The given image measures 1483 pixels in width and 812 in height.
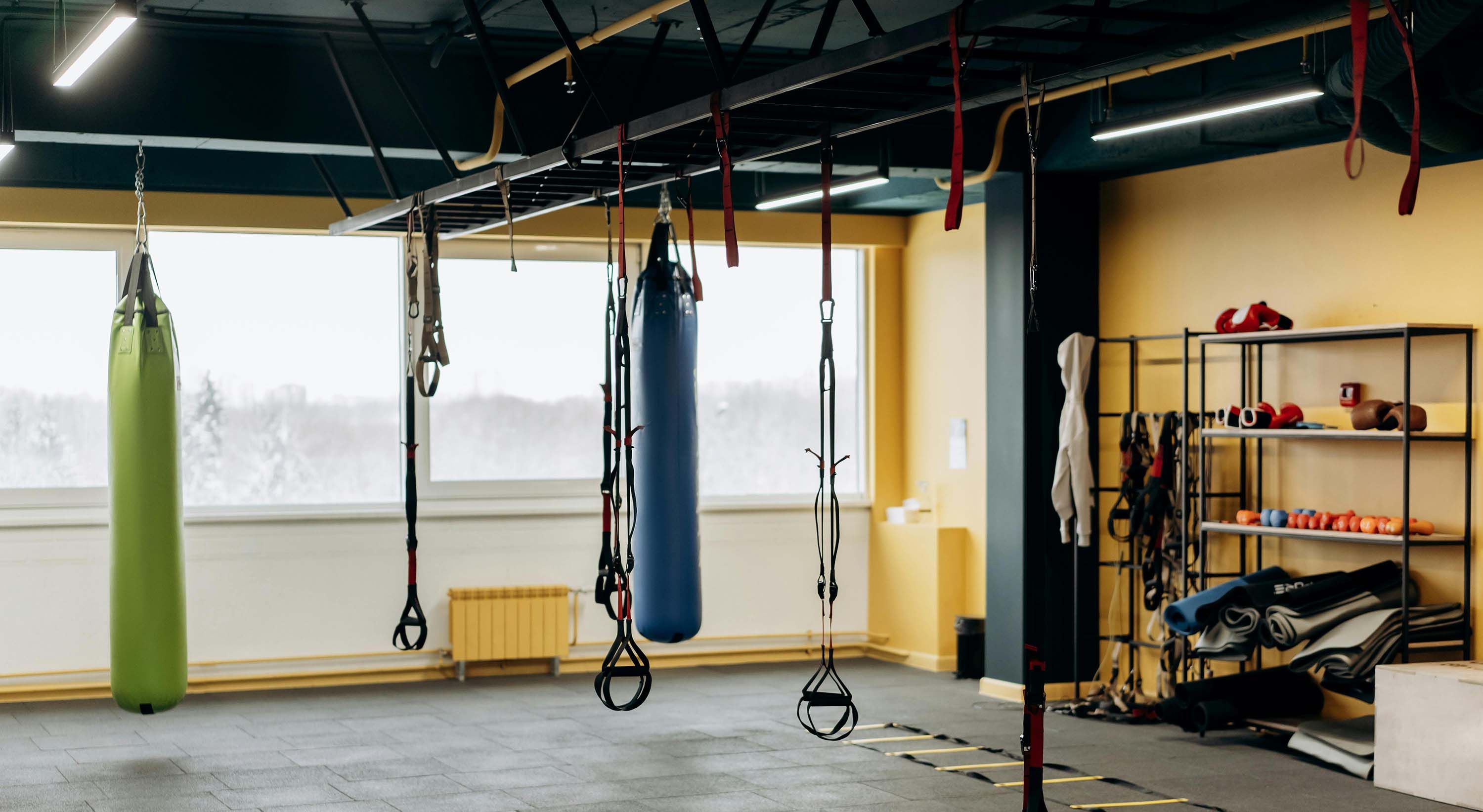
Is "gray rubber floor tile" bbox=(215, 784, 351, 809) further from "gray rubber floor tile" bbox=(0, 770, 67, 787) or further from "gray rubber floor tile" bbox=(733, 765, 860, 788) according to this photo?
"gray rubber floor tile" bbox=(733, 765, 860, 788)

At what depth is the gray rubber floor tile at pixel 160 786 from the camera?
648cm

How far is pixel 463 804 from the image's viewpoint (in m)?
6.27

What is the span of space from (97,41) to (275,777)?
359 cm

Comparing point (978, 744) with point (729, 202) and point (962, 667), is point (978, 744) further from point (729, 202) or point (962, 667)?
point (729, 202)

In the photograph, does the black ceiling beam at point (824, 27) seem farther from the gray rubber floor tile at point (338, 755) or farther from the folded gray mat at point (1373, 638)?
the gray rubber floor tile at point (338, 755)

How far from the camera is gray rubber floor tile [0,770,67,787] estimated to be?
671cm

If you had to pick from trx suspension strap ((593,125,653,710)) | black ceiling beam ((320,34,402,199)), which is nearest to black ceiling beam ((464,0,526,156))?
trx suspension strap ((593,125,653,710))

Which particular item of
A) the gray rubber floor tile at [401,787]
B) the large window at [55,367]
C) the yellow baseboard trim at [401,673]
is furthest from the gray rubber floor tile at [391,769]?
the large window at [55,367]

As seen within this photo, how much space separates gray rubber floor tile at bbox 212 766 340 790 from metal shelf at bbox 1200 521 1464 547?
178 inches

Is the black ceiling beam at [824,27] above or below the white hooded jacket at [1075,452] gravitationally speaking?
above

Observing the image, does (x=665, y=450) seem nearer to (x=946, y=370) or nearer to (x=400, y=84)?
(x=400, y=84)

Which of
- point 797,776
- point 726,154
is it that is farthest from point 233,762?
point 726,154

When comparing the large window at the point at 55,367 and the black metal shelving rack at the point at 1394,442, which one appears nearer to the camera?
the black metal shelving rack at the point at 1394,442

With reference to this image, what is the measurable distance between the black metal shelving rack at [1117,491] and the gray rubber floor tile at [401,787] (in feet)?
11.9
